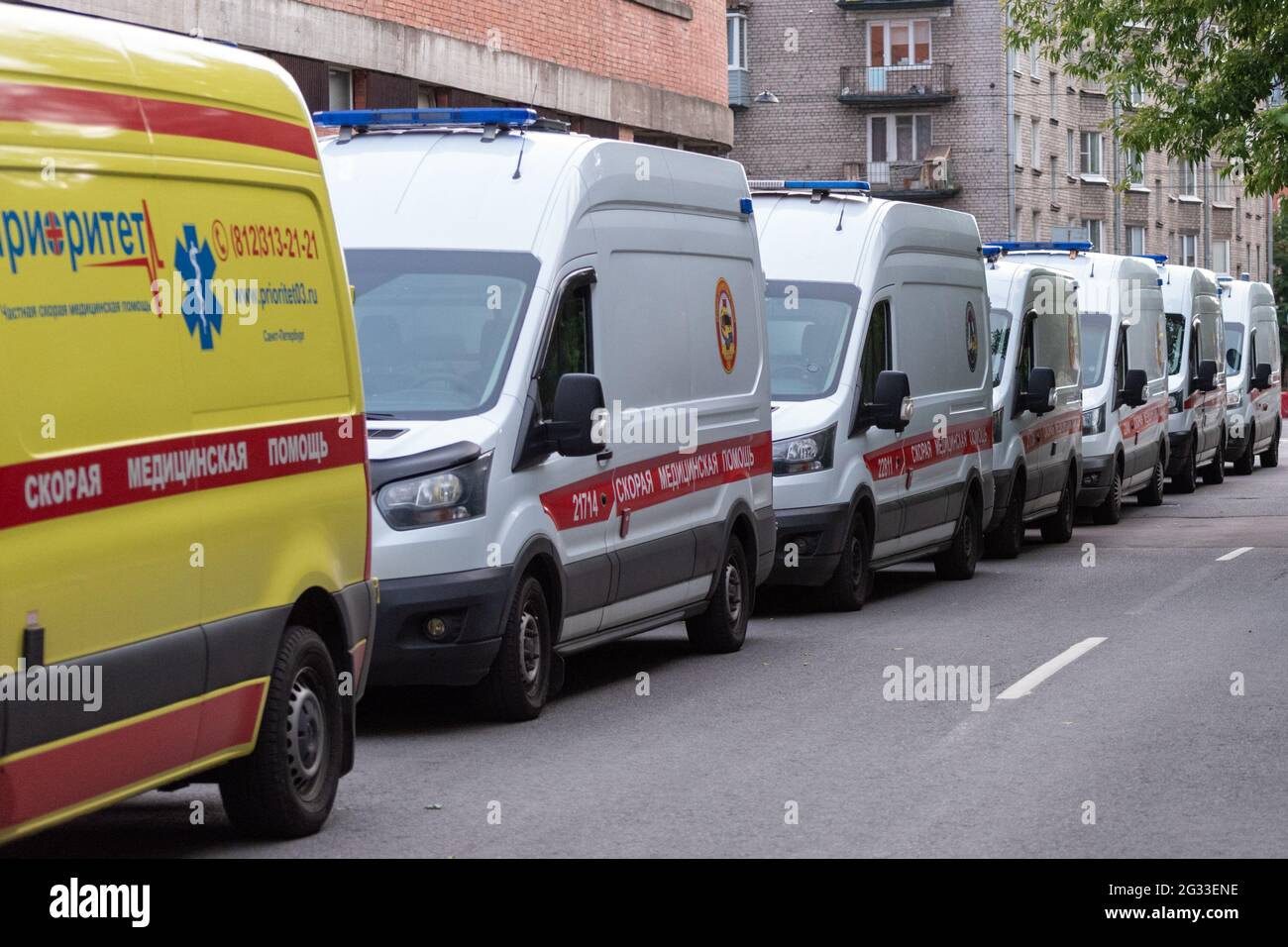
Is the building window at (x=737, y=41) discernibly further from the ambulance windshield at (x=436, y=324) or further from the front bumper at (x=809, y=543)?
the ambulance windshield at (x=436, y=324)

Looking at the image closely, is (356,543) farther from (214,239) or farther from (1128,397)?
(1128,397)

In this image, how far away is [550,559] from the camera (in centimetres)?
1024

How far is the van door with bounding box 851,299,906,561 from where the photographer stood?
1535cm

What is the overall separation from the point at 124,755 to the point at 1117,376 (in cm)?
1915

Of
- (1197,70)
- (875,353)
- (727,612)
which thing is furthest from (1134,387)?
(727,612)

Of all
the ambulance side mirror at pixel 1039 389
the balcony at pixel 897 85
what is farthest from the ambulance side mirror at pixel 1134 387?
the balcony at pixel 897 85

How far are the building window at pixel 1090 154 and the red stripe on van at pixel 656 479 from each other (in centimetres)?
5692

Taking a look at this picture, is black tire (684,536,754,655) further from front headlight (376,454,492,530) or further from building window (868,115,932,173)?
building window (868,115,932,173)

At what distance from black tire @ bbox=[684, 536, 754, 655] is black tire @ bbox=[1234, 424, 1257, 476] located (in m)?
22.7

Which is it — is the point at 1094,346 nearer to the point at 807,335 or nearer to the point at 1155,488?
the point at 1155,488

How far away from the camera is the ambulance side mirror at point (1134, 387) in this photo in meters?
24.0

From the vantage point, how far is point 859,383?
601 inches

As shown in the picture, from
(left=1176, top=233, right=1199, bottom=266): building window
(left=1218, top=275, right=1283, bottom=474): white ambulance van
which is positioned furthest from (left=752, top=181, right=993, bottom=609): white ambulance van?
(left=1176, top=233, right=1199, bottom=266): building window
